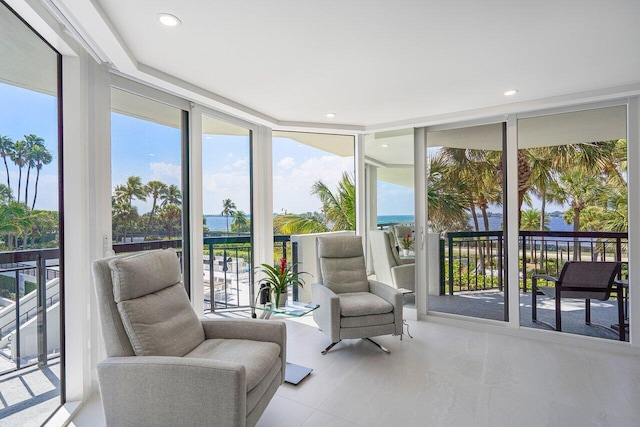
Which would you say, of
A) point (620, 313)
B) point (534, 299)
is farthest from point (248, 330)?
point (620, 313)

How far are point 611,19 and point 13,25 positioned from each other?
3332 mm

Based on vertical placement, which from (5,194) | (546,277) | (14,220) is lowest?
(546,277)

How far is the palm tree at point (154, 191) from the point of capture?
9.53 feet

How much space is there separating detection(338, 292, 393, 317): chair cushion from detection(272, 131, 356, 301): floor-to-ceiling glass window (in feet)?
4.30

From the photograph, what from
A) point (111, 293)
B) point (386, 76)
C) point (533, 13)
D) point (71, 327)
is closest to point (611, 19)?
point (533, 13)

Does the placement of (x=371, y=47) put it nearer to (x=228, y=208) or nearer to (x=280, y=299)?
(x=280, y=299)

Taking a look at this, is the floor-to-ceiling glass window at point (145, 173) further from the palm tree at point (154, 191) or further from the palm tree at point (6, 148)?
the palm tree at point (6, 148)

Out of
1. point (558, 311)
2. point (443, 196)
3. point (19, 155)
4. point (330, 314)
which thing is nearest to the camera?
point (19, 155)

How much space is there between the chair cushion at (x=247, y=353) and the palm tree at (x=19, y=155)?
135 centimetres

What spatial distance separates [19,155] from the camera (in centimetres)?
187

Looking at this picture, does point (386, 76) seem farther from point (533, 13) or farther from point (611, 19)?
point (611, 19)

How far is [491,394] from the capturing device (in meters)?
2.44

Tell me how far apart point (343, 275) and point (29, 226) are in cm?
272

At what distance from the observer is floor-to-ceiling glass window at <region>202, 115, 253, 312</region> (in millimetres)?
3547
